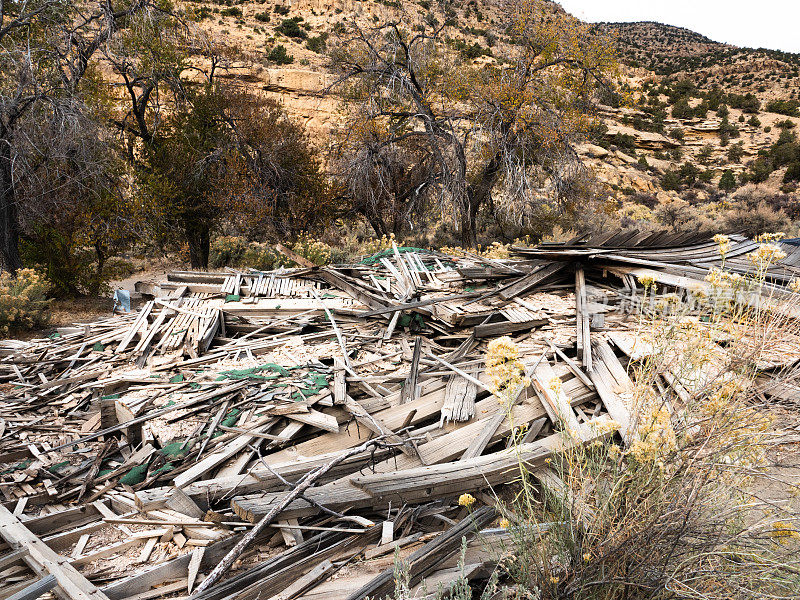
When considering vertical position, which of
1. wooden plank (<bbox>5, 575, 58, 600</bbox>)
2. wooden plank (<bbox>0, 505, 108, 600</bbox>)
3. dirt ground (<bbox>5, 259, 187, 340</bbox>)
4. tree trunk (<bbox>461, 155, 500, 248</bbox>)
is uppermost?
tree trunk (<bbox>461, 155, 500, 248</bbox>)

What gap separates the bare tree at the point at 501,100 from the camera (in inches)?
526

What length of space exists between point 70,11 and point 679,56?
53639 mm

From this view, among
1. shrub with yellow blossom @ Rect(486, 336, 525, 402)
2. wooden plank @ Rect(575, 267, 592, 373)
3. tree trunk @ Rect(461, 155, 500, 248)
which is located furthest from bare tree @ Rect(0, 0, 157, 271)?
→ shrub with yellow blossom @ Rect(486, 336, 525, 402)

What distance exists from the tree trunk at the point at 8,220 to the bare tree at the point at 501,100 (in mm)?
8880

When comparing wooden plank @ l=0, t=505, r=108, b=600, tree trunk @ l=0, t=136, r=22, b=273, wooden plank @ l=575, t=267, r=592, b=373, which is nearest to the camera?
wooden plank @ l=0, t=505, r=108, b=600

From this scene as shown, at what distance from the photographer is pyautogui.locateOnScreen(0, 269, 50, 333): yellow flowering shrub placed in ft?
28.6

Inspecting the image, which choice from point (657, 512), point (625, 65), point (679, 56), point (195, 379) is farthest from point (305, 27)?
point (657, 512)

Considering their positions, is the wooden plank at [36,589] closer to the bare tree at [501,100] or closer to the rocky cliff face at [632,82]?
the bare tree at [501,100]

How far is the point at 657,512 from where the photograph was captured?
192 cm

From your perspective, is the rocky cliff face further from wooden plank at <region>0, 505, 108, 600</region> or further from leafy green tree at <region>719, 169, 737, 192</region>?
wooden plank at <region>0, 505, 108, 600</region>

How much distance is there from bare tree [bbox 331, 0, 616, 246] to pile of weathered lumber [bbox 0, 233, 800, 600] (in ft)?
24.8

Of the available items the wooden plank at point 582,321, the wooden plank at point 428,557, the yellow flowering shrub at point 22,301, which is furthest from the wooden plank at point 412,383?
the yellow flowering shrub at point 22,301

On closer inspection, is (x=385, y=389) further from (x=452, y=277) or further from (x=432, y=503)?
(x=452, y=277)

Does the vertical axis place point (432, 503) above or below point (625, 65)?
below
